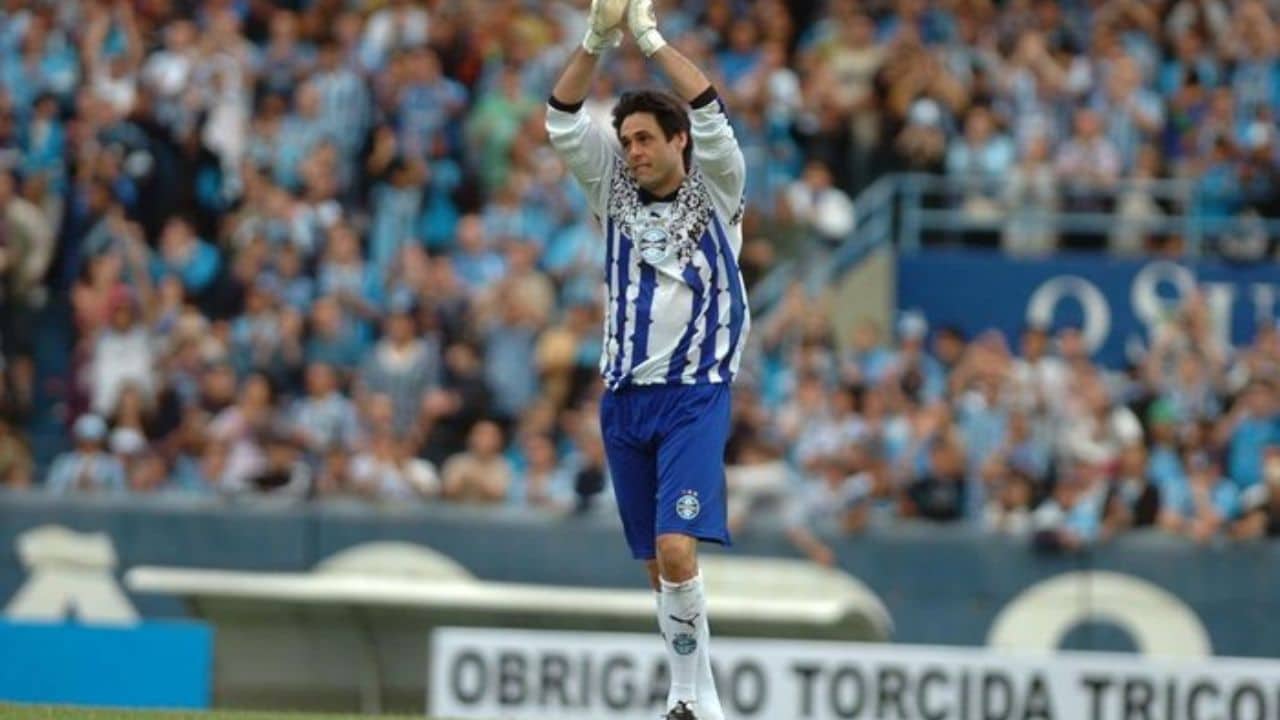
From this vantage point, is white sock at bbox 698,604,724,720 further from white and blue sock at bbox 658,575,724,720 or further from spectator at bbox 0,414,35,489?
spectator at bbox 0,414,35,489

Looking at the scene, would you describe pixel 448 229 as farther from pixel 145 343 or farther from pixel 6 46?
pixel 6 46

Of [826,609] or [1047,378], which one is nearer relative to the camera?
[826,609]

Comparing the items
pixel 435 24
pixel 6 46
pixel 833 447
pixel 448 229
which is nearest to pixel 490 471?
pixel 833 447

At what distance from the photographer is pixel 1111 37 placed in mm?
21750

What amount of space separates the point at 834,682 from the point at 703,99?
6.34m

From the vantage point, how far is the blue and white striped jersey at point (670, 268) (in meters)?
10.1

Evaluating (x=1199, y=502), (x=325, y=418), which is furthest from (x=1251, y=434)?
(x=325, y=418)

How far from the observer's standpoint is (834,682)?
15.6m

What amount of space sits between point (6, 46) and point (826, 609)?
9247mm

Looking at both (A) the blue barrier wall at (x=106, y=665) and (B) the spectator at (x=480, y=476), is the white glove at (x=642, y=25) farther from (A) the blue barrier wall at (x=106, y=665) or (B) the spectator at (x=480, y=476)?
(B) the spectator at (x=480, y=476)

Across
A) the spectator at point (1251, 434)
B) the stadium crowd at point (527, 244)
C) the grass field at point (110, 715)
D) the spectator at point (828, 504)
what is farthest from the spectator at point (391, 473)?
the grass field at point (110, 715)

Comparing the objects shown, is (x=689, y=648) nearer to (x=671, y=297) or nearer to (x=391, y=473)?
(x=671, y=297)

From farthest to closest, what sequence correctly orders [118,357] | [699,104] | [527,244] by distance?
[527,244], [118,357], [699,104]

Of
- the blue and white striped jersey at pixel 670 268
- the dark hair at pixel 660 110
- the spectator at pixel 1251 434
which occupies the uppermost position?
the dark hair at pixel 660 110
